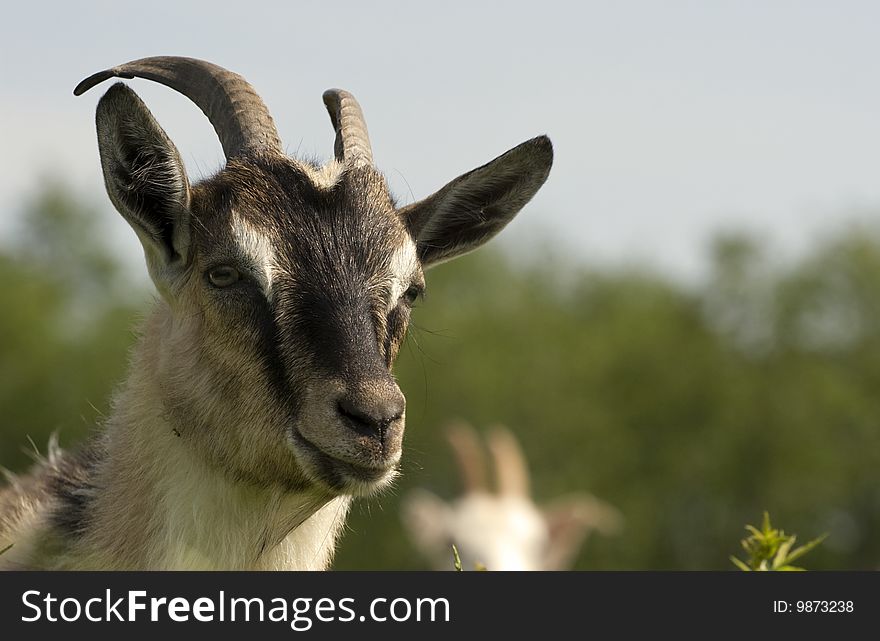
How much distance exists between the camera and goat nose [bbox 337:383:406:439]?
5.14 metres

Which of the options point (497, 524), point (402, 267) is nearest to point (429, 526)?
point (497, 524)

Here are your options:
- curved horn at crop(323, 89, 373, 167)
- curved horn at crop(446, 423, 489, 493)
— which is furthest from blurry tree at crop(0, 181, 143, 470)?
curved horn at crop(323, 89, 373, 167)

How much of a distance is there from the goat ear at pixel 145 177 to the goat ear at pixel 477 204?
3.43 feet

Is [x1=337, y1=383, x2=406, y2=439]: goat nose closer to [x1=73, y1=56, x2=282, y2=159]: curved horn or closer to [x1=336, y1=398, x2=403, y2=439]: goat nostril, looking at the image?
[x1=336, y1=398, x2=403, y2=439]: goat nostril

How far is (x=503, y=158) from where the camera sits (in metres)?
6.43

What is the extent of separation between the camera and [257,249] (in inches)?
221

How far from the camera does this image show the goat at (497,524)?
21.1 meters

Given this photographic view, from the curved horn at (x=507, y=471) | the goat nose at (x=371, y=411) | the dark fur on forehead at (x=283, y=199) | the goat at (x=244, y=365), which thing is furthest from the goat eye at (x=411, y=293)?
the curved horn at (x=507, y=471)

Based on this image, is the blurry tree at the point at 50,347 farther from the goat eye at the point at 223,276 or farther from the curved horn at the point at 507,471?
the goat eye at the point at 223,276

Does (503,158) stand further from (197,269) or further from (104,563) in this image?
(104,563)

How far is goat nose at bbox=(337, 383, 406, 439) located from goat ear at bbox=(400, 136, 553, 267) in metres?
1.36

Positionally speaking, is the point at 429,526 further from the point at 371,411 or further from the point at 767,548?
the point at 371,411
